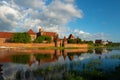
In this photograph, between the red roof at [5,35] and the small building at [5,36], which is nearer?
the small building at [5,36]

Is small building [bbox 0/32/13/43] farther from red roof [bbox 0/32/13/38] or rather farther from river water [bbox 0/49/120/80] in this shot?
river water [bbox 0/49/120/80]

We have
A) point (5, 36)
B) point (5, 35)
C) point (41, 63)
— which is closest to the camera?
point (41, 63)

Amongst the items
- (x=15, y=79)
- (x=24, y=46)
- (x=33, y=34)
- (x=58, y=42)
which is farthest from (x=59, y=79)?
(x=33, y=34)

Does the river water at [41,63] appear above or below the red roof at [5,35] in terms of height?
below

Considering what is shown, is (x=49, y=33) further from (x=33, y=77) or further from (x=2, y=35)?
(x=33, y=77)

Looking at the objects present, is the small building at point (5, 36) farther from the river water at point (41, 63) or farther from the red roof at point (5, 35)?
the river water at point (41, 63)

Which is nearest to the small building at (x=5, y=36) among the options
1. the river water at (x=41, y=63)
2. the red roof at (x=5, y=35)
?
the red roof at (x=5, y=35)

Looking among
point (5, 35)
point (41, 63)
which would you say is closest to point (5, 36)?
point (5, 35)

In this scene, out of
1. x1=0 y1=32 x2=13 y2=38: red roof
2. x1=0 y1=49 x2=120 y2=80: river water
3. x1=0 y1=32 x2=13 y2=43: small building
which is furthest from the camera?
x1=0 y1=32 x2=13 y2=38: red roof

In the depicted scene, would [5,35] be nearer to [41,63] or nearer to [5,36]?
[5,36]

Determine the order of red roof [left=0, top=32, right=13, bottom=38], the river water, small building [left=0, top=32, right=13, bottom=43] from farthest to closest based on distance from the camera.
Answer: red roof [left=0, top=32, right=13, bottom=38] → small building [left=0, top=32, right=13, bottom=43] → the river water

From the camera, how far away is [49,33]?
5118 inches

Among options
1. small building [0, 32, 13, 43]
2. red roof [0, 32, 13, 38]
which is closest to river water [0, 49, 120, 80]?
small building [0, 32, 13, 43]

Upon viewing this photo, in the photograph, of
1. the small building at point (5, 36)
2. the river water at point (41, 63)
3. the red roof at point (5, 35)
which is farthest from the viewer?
the red roof at point (5, 35)
